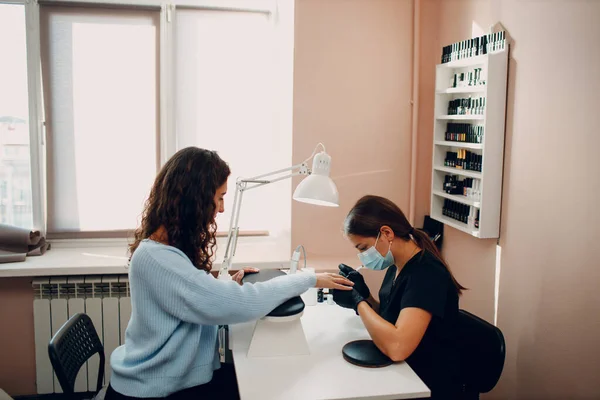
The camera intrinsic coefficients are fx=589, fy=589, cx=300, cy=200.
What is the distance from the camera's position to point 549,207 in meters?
2.36

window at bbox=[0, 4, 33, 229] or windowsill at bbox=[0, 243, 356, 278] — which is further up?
window at bbox=[0, 4, 33, 229]

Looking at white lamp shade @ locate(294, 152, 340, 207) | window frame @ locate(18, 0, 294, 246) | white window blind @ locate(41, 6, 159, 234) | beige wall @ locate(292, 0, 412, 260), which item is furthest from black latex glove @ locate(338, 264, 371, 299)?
white window blind @ locate(41, 6, 159, 234)

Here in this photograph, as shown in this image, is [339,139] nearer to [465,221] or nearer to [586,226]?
[465,221]

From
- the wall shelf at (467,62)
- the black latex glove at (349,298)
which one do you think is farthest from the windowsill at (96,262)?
the wall shelf at (467,62)

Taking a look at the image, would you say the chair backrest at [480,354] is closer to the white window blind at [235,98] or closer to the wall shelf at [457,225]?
the wall shelf at [457,225]

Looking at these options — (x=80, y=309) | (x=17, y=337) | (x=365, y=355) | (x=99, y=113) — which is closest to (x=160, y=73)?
(x=99, y=113)

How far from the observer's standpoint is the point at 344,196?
11.3 ft

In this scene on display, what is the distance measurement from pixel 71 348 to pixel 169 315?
1.64 ft

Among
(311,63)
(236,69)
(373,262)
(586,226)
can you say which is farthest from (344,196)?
(586,226)

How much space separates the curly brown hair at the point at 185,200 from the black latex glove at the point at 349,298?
0.56m

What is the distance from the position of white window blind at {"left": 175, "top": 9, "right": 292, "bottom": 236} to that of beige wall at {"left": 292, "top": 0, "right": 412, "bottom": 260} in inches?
9.0

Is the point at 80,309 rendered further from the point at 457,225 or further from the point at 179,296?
the point at 457,225

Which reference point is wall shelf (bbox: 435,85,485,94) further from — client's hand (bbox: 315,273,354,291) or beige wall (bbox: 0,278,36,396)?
beige wall (bbox: 0,278,36,396)

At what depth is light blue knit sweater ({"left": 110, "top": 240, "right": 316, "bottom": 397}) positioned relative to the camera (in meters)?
1.73
